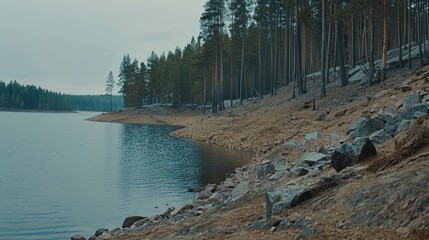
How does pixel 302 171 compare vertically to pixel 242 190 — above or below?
above

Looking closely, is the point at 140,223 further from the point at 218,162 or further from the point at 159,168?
the point at 218,162

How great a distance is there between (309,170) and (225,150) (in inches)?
806

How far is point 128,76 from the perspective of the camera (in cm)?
10625

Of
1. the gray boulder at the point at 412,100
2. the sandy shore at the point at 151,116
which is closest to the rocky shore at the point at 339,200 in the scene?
the gray boulder at the point at 412,100

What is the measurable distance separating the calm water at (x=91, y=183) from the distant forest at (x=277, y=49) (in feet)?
42.2

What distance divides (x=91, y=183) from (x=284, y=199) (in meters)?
14.0

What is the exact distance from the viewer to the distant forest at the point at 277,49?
32.4 m

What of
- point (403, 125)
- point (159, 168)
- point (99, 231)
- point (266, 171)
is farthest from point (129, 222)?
point (159, 168)

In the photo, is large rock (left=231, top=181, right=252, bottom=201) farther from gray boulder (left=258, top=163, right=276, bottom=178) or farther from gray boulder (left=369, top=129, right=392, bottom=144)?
gray boulder (left=369, top=129, right=392, bottom=144)

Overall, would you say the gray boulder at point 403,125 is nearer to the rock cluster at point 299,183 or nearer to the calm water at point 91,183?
the rock cluster at point 299,183

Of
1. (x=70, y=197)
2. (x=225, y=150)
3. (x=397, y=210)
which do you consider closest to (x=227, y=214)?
(x=397, y=210)

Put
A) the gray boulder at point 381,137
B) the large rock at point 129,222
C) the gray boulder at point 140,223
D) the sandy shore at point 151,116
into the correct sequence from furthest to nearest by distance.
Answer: the sandy shore at point 151,116 → the large rock at point 129,222 → the gray boulder at point 140,223 → the gray boulder at point 381,137

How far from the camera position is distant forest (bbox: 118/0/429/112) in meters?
32.4

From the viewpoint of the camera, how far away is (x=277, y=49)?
63.4 metres
